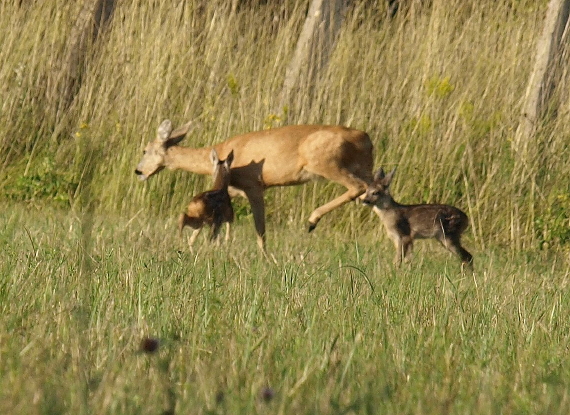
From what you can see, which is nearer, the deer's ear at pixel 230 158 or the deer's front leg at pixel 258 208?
the deer's front leg at pixel 258 208

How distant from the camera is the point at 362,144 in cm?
870

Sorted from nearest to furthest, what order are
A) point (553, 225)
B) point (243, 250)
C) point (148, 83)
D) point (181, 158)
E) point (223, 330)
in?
point (223, 330), point (243, 250), point (553, 225), point (181, 158), point (148, 83)

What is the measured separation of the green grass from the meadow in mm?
14

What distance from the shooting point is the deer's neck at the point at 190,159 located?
9.31m

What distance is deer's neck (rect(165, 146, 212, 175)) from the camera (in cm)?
931

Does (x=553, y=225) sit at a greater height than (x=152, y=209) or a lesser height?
greater

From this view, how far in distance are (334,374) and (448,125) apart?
22.0 ft

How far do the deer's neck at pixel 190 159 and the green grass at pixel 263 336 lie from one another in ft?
9.56

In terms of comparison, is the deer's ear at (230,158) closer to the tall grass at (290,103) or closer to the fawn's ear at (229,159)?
the fawn's ear at (229,159)

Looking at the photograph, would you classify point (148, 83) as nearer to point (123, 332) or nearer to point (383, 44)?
point (383, 44)

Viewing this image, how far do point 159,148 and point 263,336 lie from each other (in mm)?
6289

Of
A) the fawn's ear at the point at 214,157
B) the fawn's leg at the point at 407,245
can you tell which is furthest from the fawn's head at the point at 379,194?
the fawn's ear at the point at 214,157

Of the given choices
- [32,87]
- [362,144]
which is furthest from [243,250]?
[32,87]

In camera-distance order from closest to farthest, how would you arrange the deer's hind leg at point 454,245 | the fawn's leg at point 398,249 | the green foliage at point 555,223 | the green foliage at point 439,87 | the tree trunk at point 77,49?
the fawn's leg at point 398,249 < the deer's hind leg at point 454,245 < the green foliage at point 555,223 < the green foliage at point 439,87 < the tree trunk at point 77,49
